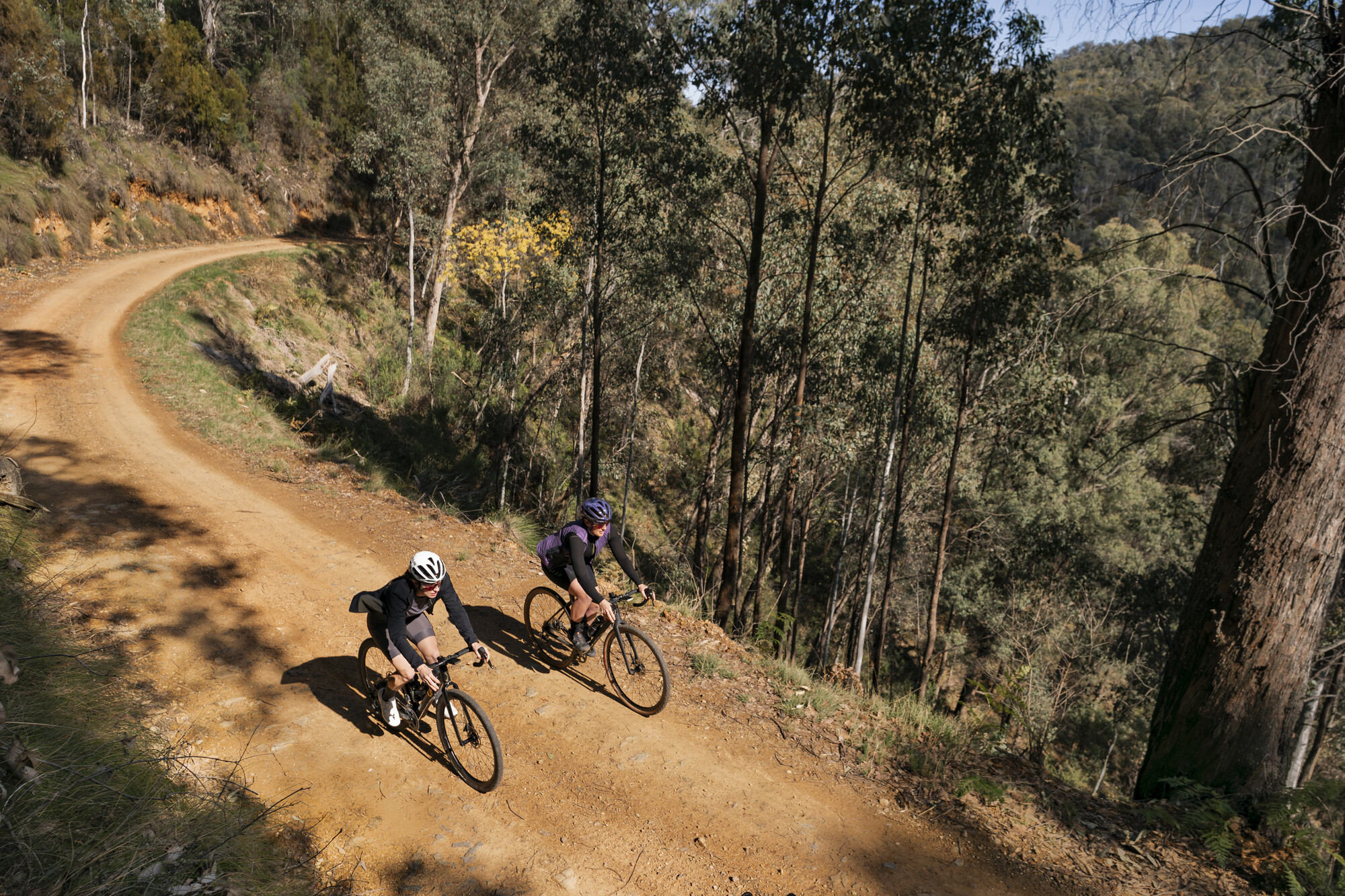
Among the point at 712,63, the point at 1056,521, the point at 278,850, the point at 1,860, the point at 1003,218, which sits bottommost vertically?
the point at 1056,521

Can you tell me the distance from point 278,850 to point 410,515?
672 cm

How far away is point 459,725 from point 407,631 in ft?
2.82

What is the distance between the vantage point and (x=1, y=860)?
292 centimetres

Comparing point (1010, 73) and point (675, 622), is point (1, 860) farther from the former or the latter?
point (1010, 73)

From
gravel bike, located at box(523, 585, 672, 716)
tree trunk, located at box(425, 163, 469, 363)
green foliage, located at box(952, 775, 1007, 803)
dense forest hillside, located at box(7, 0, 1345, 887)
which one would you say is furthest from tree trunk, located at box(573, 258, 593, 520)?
green foliage, located at box(952, 775, 1007, 803)

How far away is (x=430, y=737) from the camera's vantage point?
5867 millimetres

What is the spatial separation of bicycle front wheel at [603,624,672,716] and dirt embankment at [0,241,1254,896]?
17 cm

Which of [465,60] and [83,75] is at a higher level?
[465,60]

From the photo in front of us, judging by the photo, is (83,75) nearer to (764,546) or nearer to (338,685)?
(764,546)

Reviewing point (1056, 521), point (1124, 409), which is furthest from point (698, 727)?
point (1124, 409)

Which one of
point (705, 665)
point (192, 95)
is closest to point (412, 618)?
point (705, 665)

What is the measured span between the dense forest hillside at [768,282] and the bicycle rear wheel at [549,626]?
2.50m

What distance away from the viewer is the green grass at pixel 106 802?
10.2ft

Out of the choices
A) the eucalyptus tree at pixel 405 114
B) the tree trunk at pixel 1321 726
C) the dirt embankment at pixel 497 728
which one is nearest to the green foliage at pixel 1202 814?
the dirt embankment at pixel 497 728
